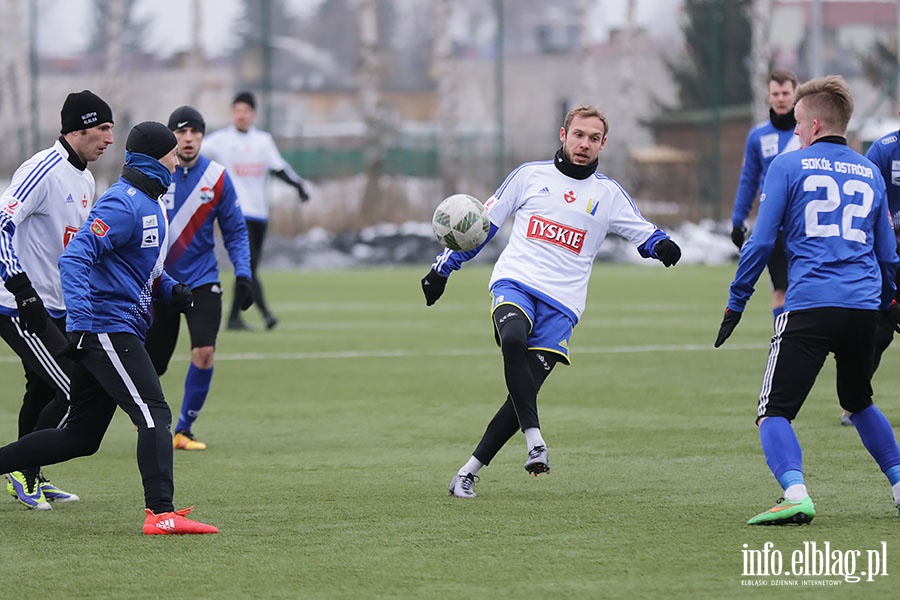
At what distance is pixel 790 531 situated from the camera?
630 cm

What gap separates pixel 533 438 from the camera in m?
6.98

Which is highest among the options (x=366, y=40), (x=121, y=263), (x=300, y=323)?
(x=366, y=40)

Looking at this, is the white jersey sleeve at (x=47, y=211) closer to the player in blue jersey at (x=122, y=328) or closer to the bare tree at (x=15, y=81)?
the player in blue jersey at (x=122, y=328)

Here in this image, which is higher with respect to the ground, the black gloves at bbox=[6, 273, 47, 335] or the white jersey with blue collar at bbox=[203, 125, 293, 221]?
the white jersey with blue collar at bbox=[203, 125, 293, 221]

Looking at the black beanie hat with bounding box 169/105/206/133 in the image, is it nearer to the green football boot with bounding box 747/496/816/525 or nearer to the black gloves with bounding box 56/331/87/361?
the black gloves with bounding box 56/331/87/361

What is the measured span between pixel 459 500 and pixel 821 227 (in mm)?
2287

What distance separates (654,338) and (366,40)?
22132mm

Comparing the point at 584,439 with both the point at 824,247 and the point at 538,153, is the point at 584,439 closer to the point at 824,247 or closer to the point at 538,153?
the point at 824,247

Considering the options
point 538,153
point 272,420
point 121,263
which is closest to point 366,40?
point 538,153

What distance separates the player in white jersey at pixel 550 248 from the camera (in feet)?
24.4

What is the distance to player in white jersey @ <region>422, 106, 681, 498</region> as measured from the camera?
7.43 m

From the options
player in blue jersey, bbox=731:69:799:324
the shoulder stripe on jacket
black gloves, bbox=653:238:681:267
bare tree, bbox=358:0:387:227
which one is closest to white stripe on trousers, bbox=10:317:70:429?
the shoulder stripe on jacket

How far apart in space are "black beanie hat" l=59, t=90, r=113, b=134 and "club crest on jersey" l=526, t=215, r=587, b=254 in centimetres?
228

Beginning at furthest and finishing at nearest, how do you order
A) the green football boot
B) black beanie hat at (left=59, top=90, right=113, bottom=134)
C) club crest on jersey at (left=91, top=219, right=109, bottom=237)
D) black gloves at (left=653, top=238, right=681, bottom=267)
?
black gloves at (left=653, top=238, right=681, bottom=267), black beanie hat at (left=59, top=90, right=113, bottom=134), club crest on jersey at (left=91, top=219, right=109, bottom=237), the green football boot
